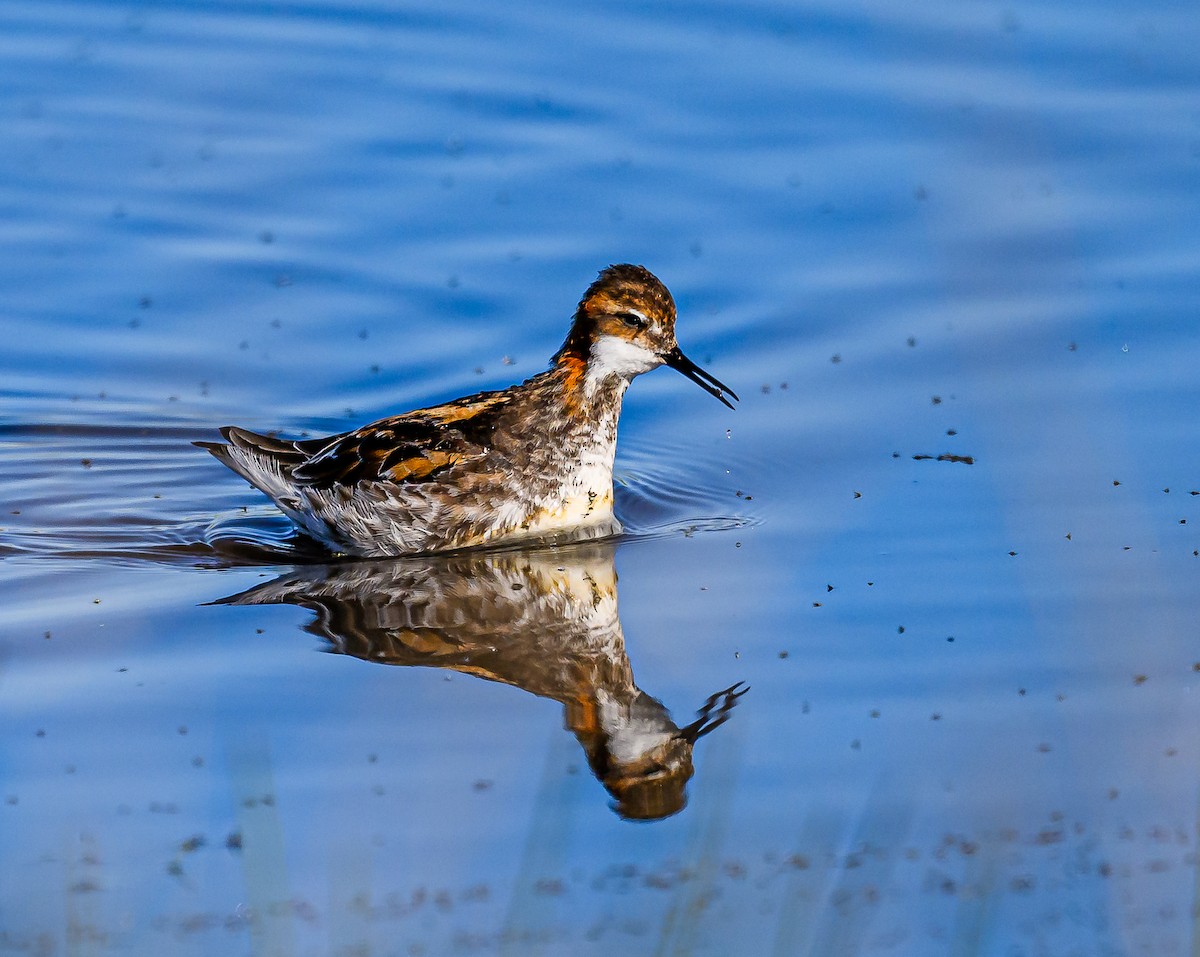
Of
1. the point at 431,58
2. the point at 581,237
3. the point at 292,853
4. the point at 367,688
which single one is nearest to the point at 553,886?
the point at 292,853

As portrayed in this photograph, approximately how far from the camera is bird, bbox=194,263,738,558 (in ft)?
36.0

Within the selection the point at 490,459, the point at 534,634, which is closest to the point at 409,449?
the point at 490,459

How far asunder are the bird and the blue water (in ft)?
1.23

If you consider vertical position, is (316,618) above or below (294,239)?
below

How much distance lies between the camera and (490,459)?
435 inches

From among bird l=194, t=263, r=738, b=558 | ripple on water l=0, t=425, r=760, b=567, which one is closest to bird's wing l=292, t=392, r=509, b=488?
bird l=194, t=263, r=738, b=558

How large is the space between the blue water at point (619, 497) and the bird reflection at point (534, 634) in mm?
50

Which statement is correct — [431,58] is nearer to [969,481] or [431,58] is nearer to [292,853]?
[969,481]

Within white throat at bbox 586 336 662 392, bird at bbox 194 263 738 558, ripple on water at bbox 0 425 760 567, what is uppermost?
white throat at bbox 586 336 662 392

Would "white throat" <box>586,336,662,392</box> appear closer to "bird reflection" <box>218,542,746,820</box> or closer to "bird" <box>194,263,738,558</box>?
"bird" <box>194,263,738,558</box>

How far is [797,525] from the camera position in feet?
35.8

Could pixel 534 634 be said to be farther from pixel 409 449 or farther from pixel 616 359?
pixel 616 359

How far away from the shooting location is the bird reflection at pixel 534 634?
8.27 meters

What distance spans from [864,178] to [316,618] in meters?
7.00
